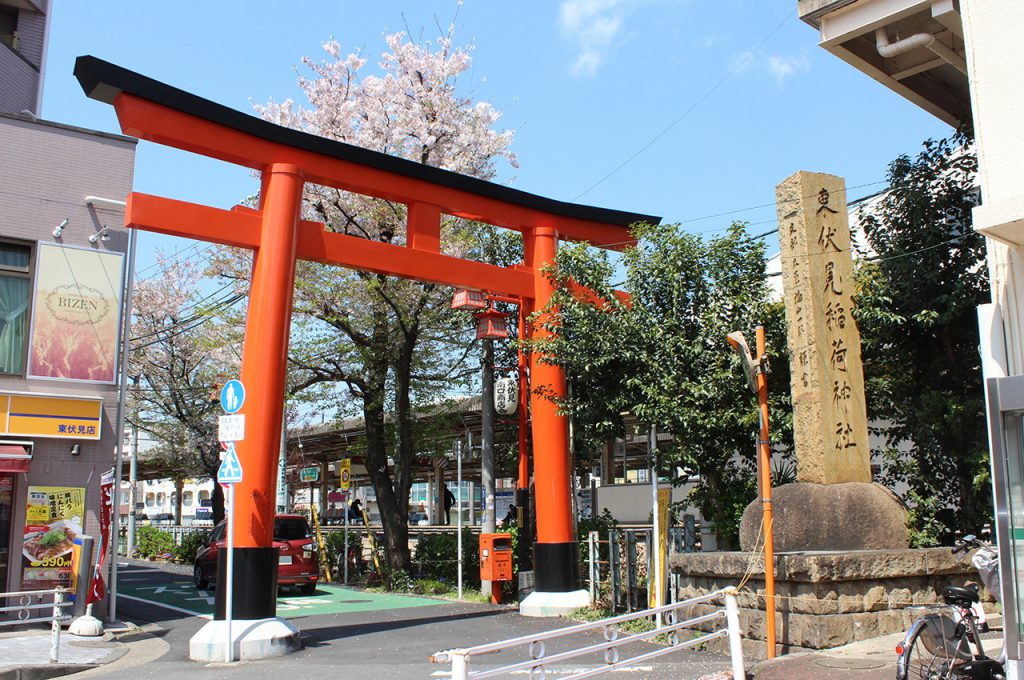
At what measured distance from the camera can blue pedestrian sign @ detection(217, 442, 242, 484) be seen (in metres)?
10.7

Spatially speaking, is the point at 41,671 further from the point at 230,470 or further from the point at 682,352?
the point at 682,352

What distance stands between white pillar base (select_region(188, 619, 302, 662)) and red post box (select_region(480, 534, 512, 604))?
5.11 metres

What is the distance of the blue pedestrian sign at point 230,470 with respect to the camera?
10.7 metres

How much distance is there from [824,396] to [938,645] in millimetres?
3981

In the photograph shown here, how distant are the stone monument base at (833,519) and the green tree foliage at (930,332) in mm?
1076

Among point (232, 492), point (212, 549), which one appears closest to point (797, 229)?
point (232, 492)

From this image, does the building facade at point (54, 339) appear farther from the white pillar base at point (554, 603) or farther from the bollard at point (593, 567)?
the bollard at point (593, 567)

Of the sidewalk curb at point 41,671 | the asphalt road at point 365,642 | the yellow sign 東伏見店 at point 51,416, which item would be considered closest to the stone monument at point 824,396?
the asphalt road at point 365,642

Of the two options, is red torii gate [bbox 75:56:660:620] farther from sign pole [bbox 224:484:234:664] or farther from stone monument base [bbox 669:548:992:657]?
stone monument base [bbox 669:548:992:657]

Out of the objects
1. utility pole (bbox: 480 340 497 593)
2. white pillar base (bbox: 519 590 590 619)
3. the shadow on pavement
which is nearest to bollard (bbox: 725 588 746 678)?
the shadow on pavement

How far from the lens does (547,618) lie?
45.6 ft

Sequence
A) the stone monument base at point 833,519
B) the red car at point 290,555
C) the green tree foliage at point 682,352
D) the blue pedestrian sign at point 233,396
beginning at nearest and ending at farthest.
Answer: the stone monument base at point 833,519 < the blue pedestrian sign at point 233,396 < the green tree foliage at point 682,352 < the red car at point 290,555

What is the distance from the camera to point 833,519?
396 inches

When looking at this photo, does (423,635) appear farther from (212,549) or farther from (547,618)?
(212,549)
